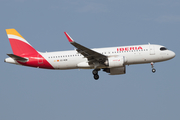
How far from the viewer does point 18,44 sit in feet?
158

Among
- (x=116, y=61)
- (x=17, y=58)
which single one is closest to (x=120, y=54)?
(x=116, y=61)

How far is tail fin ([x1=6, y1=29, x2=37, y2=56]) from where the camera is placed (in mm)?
47469

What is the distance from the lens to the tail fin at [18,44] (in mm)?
47469

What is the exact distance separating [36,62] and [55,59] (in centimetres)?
279

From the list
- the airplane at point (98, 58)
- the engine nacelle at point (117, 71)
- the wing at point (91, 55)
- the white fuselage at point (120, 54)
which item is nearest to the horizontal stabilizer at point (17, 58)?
the airplane at point (98, 58)

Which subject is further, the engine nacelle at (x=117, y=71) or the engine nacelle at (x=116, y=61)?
the engine nacelle at (x=117, y=71)

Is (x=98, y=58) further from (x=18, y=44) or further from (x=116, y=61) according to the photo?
(x=18, y=44)

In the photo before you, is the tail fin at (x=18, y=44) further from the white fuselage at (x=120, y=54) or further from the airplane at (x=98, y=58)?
the white fuselage at (x=120, y=54)

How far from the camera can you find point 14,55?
44.3 meters

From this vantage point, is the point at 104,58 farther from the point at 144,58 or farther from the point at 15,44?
the point at 15,44

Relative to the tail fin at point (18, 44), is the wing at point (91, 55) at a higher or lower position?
lower

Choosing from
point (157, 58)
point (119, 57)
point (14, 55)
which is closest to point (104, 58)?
point (119, 57)

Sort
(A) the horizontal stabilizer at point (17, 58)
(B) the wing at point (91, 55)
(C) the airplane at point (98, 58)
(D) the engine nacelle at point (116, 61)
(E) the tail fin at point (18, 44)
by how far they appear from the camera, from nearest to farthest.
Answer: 1. (B) the wing at point (91, 55)
2. (D) the engine nacelle at point (116, 61)
3. (C) the airplane at point (98, 58)
4. (A) the horizontal stabilizer at point (17, 58)
5. (E) the tail fin at point (18, 44)

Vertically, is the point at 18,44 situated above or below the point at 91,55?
above
